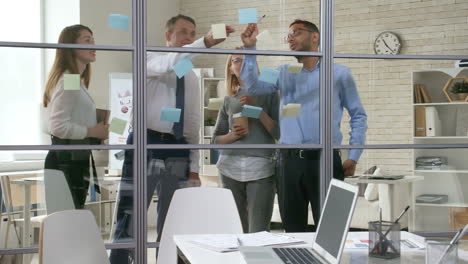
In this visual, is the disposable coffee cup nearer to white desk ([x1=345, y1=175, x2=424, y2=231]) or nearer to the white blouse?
white desk ([x1=345, y1=175, x2=424, y2=231])

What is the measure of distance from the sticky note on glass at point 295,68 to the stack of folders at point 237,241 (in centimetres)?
173

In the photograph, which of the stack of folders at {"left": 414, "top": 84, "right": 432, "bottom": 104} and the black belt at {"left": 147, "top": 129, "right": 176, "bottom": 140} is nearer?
the black belt at {"left": 147, "top": 129, "right": 176, "bottom": 140}

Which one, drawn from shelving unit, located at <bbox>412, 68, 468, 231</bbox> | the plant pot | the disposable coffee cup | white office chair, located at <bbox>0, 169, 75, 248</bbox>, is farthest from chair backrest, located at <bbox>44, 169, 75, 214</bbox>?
the plant pot

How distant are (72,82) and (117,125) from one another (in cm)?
36

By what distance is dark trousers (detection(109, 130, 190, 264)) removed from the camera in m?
3.93

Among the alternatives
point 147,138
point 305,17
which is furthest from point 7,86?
point 305,17

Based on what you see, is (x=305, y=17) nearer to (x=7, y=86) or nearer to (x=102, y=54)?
(x=102, y=54)

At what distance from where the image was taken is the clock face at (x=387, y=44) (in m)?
4.15

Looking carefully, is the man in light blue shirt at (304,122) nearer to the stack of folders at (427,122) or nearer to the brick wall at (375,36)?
the brick wall at (375,36)

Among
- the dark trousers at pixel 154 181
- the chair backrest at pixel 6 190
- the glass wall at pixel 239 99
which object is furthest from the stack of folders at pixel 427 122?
the chair backrest at pixel 6 190

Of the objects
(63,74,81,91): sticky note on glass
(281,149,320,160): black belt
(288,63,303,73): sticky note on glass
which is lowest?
(281,149,320,160): black belt

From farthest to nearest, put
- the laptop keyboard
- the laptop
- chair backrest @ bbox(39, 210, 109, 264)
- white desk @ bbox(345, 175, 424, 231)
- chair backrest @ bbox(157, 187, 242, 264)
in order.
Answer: white desk @ bbox(345, 175, 424, 231) → chair backrest @ bbox(157, 187, 242, 264) → chair backrest @ bbox(39, 210, 109, 264) → the laptop keyboard → the laptop

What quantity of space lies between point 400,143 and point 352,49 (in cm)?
67

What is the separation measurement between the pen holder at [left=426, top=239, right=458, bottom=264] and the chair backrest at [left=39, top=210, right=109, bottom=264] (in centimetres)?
122
